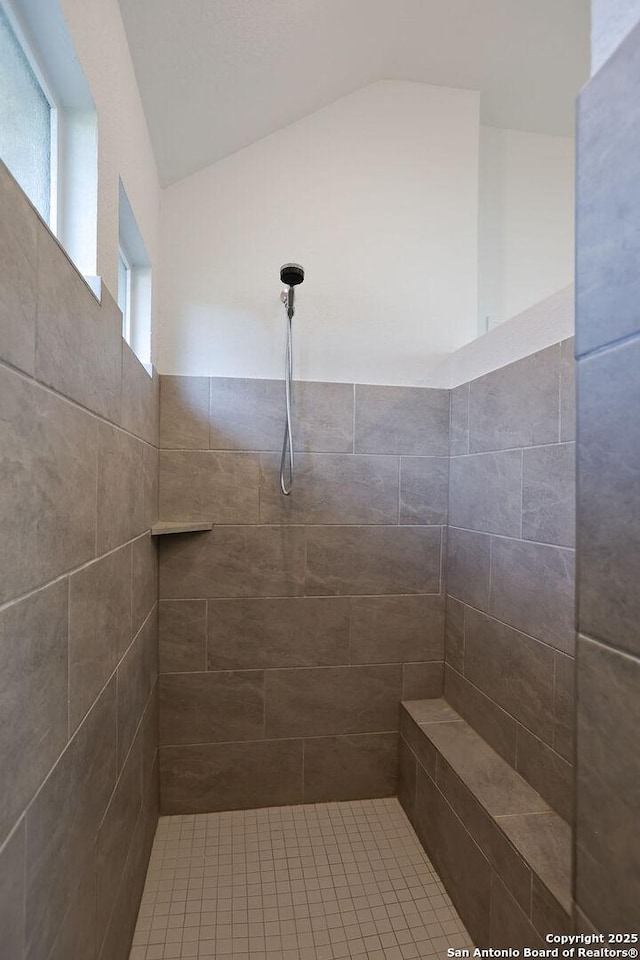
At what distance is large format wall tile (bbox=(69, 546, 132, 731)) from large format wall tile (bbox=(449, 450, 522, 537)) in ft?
3.96

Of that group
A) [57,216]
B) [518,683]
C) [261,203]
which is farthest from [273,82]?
[518,683]

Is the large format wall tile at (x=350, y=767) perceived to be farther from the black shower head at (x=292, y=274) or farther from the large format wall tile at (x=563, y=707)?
the black shower head at (x=292, y=274)

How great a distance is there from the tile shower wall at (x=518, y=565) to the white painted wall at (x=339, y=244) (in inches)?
17.8

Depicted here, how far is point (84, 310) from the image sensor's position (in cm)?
92

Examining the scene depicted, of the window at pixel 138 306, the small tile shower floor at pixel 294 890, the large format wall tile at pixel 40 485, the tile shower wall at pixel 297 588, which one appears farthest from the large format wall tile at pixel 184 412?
the small tile shower floor at pixel 294 890

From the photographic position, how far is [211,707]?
188 centimetres

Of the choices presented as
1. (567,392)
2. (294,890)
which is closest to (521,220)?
(567,392)

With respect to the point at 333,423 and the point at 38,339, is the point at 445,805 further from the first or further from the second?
the point at 38,339

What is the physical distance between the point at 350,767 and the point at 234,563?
1.00 meters

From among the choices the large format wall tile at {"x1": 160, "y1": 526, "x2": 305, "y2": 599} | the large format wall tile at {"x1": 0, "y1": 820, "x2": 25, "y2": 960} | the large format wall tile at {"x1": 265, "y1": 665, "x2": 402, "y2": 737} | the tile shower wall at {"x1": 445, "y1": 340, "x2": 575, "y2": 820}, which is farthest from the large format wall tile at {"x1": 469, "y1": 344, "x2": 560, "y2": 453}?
the large format wall tile at {"x1": 0, "y1": 820, "x2": 25, "y2": 960}

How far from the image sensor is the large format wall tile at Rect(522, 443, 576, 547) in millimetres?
1309

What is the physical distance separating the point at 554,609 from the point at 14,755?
1319 mm

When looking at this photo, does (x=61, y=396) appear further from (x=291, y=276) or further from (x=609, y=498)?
(x=291, y=276)

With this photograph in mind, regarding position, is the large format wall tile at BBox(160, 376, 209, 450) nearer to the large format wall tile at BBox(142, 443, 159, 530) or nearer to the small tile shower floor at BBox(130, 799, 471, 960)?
the large format wall tile at BBox(142, 443, 159, 530)
